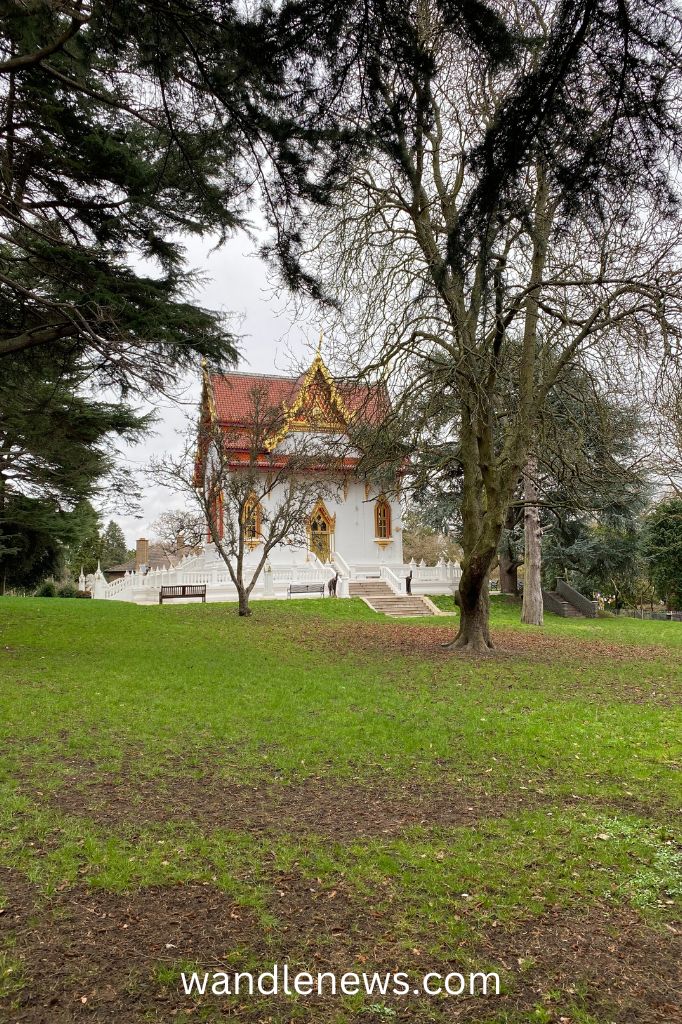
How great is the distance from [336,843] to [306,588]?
21266 mm

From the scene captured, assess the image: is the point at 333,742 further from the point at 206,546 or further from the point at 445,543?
the point at 445,543

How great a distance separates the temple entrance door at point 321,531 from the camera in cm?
3284

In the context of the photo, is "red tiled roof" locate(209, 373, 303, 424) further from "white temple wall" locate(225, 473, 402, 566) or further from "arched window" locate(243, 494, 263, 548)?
"arched window" locate(243, 494, 263, 548)

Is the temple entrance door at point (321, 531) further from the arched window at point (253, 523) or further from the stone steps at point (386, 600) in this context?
the stone steps at point (386, 600)

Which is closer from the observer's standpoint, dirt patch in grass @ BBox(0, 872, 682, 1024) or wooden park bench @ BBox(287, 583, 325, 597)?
dirt patch in grass @ BBox(0, 872, 682, 1024)

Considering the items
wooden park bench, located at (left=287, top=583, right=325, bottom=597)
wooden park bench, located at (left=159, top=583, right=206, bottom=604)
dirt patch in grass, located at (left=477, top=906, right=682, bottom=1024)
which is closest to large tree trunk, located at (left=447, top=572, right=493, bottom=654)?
dirt patch in grass, located at (left=477, top=906, right=682, bottom=1024)

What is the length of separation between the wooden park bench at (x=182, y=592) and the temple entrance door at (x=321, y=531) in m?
8.37

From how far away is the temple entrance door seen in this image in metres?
32.8

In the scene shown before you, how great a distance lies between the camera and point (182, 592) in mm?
24328

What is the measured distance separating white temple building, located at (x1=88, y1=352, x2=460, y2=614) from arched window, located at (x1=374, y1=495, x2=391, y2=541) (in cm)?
5

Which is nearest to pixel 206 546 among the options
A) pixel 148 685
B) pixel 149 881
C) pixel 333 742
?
pixel 148 685

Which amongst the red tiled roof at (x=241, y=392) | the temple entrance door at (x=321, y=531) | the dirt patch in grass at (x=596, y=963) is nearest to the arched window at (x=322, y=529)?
the temple entrance door at (x=321, y=531)

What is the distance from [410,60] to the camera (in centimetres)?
316

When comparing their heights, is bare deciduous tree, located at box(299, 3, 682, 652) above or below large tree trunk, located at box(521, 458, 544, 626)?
above
